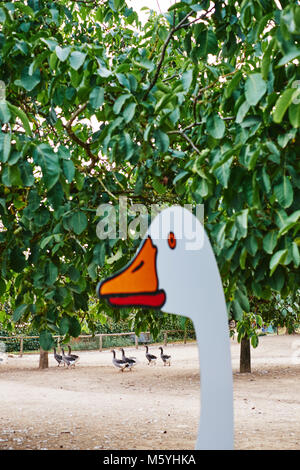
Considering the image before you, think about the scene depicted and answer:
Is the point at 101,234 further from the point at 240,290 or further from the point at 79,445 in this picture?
the point at 79,445

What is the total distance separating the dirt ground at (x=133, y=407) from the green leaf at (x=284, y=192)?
5.39 m

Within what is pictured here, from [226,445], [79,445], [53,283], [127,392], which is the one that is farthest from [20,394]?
[226,445]

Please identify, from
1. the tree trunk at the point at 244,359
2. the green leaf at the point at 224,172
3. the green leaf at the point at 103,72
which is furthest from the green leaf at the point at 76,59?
the tree trunk at the point at 244,359

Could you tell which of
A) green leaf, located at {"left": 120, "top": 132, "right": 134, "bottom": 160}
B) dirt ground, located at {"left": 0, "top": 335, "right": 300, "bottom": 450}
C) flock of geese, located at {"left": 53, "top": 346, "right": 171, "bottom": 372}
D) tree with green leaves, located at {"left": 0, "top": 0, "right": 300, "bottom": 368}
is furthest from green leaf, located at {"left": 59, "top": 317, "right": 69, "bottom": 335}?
flock of geese, located at {"left": 53, "top": 346, "right": 171, "bottom": 372}

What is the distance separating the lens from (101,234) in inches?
131

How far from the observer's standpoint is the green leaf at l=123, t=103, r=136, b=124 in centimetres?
272

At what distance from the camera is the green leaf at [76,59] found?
2587mm

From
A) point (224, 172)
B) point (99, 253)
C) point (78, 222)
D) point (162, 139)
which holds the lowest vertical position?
point (99, 253)

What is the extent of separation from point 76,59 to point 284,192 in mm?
1197

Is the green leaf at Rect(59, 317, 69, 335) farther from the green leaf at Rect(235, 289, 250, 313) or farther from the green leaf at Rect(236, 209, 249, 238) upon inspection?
the green leaf at Rect(236, 209, 249, 238)

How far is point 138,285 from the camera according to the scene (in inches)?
85.7

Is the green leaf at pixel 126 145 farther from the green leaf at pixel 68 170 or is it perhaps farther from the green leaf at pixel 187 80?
the green leaf at pixel 187 80

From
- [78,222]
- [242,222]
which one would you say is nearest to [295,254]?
[242,222]

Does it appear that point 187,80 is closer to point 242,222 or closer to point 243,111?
point 243,111
